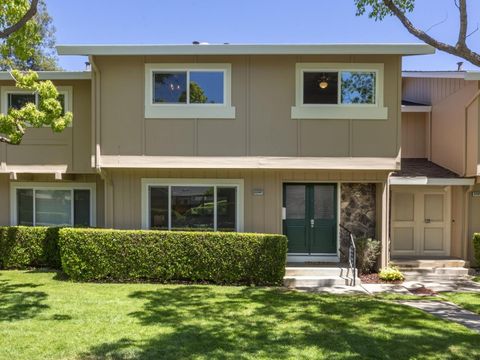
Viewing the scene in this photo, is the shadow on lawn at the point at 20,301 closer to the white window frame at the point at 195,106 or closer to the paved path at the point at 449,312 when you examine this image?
the white window frame at the point at 195,106

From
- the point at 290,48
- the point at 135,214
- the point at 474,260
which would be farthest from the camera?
the point at 474,260

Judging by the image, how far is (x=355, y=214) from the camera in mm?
11180

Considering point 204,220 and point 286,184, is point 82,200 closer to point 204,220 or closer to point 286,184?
point 204,220

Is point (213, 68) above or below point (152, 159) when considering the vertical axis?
above

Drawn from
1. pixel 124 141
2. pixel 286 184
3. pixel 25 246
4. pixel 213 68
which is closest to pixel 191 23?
pixel 213 68

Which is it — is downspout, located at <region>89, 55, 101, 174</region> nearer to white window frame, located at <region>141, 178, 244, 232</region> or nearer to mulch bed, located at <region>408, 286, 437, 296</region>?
white window frame, located at <region>141, 178, 244, 232</region>

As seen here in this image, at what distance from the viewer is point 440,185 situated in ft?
38.5

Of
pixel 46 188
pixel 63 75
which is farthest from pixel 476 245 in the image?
pixel 46 188

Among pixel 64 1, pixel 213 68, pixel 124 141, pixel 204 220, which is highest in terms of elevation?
pixel 64 1

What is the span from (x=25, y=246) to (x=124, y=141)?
4.21 metres

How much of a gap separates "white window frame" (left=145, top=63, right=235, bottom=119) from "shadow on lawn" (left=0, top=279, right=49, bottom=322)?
16.5 ft

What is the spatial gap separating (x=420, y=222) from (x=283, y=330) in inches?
315

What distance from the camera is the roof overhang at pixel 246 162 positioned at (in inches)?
397

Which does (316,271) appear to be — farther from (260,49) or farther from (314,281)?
(260,49)
